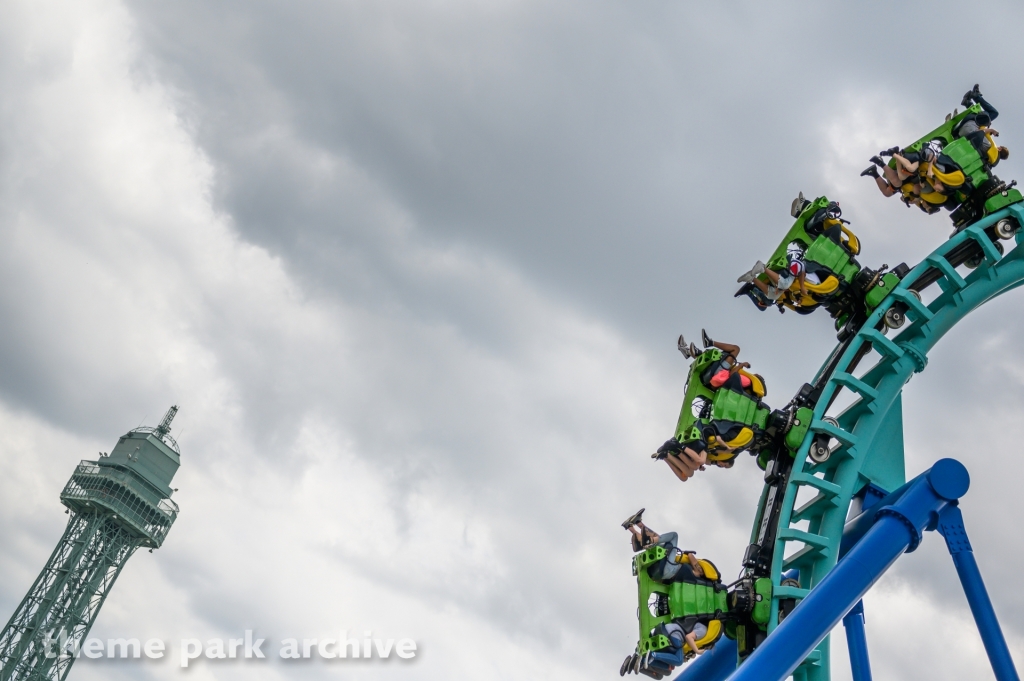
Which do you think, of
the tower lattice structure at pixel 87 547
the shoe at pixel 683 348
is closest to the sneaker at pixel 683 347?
the shoe at pixel 683 348

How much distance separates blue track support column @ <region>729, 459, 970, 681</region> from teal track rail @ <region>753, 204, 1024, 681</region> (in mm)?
695

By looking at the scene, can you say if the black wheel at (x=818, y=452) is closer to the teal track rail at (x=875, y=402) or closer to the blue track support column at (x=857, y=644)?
the teal track rail at (x=875, y=402)

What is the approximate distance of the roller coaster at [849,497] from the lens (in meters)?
13.2

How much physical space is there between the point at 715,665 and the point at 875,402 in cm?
489

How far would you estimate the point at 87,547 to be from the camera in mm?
74750

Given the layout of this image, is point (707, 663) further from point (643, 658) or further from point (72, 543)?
point (72, 543)

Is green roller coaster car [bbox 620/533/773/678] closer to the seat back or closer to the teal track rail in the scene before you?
the teal track rail

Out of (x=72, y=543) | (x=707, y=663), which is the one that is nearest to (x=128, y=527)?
(x=72, y=543)

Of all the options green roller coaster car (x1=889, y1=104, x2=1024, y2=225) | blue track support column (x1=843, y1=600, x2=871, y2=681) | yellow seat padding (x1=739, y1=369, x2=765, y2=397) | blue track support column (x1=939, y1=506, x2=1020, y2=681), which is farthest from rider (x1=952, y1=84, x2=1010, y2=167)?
blue track support column (x1=843, y1=600, x2=871, y2=681)

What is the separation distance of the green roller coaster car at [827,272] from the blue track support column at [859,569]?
3007 millimetres

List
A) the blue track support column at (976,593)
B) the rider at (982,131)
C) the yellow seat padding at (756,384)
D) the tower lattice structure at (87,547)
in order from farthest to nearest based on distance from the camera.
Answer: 1. the tower lattice structure at (87,547)
2. the rider at (982,131)
3. the yellow seat padding at (756,384)
4. the blue track support column at (976,593)

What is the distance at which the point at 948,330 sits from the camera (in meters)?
15.0

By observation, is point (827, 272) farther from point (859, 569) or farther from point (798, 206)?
point (859, 569)

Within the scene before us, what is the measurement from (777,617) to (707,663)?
2.51m
